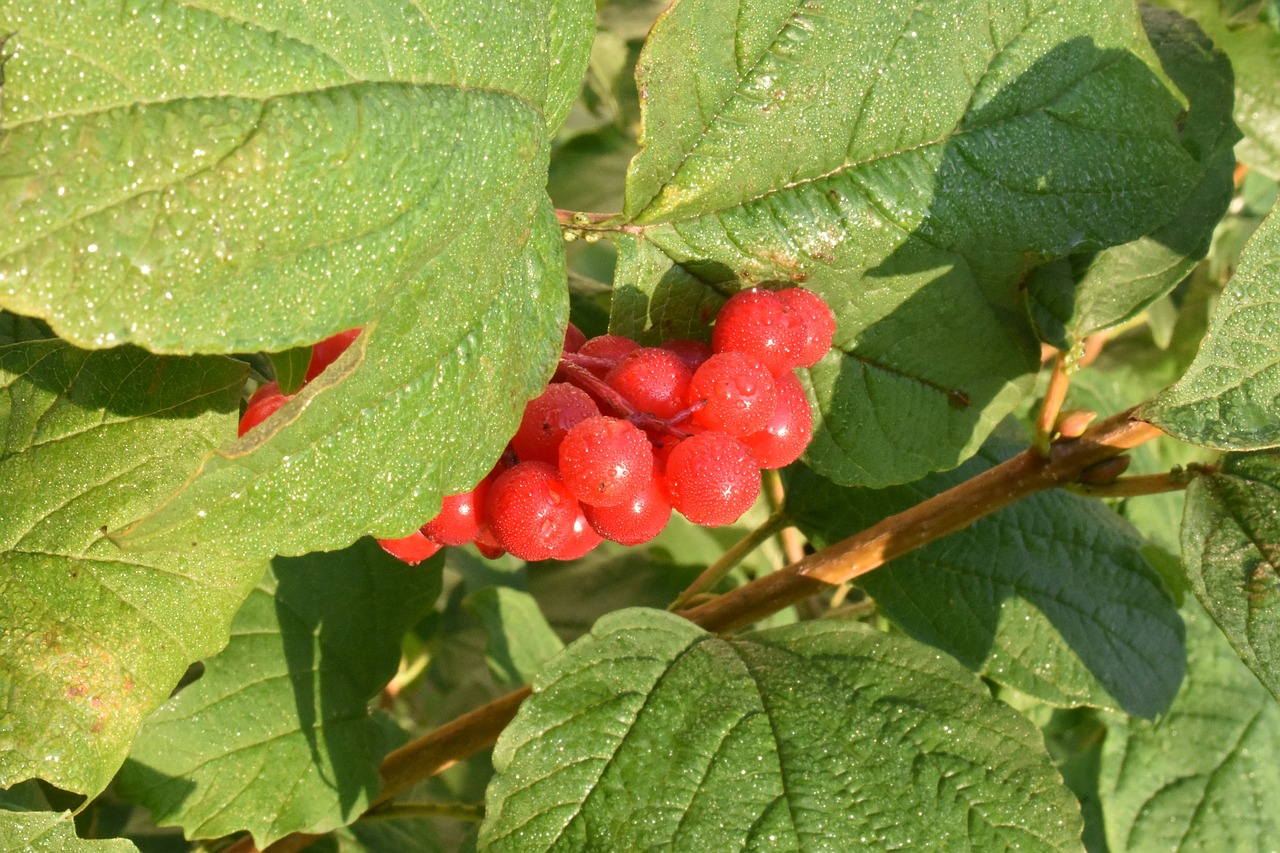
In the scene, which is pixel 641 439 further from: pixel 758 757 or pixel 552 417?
pixel 758 757

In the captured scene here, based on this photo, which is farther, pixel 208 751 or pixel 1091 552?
pixel 1091 552

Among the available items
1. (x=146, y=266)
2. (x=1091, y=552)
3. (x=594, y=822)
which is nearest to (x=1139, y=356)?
(x=1091, y=552)

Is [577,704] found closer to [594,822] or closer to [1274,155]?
[594,822]

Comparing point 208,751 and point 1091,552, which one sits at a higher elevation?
point 1091,552

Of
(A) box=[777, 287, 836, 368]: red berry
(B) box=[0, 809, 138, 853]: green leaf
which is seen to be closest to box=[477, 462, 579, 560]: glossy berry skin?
(A) box=[777, 287, 836, 368]: red berry

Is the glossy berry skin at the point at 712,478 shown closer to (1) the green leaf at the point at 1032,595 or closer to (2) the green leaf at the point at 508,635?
(1) the green leaf at the point at 1032,595

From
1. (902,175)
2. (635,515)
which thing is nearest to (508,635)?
(635,515)

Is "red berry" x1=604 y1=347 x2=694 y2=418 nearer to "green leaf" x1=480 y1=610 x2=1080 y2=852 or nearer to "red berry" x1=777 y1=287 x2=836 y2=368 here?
"red berry" x1=777 y1=287 x2=836 y2=368
